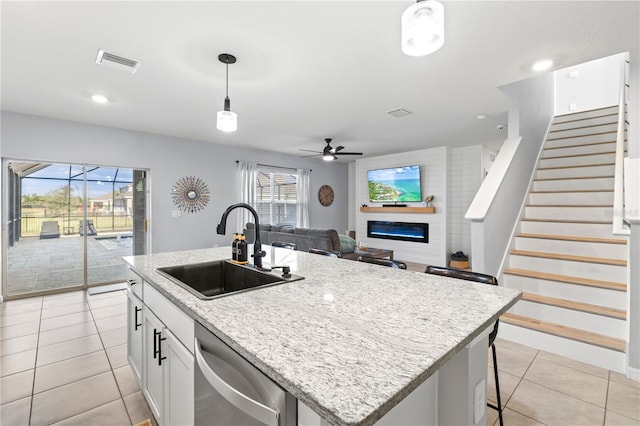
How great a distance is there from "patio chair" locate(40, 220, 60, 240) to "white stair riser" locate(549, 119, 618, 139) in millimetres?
7600

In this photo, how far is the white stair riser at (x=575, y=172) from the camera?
3.77 m

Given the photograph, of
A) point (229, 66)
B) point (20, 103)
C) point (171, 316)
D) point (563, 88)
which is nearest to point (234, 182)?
point (20, 103)

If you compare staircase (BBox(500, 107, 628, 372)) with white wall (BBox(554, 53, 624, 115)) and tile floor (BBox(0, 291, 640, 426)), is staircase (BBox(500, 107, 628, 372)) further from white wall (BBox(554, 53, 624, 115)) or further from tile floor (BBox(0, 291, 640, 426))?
white wall (BBox(554, 53, 624, 115))

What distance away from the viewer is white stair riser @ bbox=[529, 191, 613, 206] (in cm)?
349

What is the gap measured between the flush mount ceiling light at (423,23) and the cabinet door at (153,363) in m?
1.76

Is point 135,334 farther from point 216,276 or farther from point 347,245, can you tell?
point 347,245

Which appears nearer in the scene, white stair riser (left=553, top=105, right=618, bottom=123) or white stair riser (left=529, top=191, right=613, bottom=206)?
white stair riser (left=529, top=191, right=613, bottom=206)

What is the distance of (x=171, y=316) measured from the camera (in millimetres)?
1349

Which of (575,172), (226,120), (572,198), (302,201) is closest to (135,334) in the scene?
(226,120)

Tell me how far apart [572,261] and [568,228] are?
0.57 meters

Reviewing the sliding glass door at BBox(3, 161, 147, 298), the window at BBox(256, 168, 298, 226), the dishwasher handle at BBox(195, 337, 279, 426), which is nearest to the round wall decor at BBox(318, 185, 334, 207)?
the window at BBox(256, 168, 298, 226)

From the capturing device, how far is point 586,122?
4.91m

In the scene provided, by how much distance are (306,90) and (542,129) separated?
12.6 ft

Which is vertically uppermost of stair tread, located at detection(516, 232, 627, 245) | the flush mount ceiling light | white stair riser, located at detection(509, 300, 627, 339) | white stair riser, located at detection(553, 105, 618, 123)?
white stair riser, located at detection(553, 105, 618, 123)
